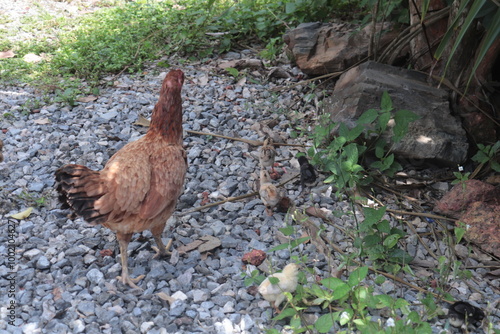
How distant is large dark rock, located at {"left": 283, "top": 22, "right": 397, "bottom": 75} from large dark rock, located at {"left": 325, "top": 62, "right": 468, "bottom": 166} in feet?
1.74

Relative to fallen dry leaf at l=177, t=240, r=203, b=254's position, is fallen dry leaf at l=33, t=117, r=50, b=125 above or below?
above

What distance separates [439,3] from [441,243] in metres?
2.16

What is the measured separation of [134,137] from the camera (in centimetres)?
480

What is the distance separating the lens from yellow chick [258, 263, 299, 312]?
9.66 ft

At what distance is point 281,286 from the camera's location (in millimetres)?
2969

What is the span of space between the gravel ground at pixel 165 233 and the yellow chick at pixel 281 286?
13cm

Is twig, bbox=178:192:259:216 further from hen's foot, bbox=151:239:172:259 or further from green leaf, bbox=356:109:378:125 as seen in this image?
green leaf, bbox=356:109:378:125

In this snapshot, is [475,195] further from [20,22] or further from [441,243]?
[20,22]

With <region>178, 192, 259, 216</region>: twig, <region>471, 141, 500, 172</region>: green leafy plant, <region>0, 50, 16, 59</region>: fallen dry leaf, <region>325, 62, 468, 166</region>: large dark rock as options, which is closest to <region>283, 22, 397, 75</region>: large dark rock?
<region>325, 62, 468, 166</region>: large dark rock

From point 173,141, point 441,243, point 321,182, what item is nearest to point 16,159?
point 173,141

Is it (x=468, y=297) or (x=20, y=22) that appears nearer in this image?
(x=468, y=297)

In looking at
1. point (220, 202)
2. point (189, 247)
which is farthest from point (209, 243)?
point (220, 202)

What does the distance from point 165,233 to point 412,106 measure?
2.19 meters

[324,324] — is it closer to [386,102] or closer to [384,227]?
[384,227]
